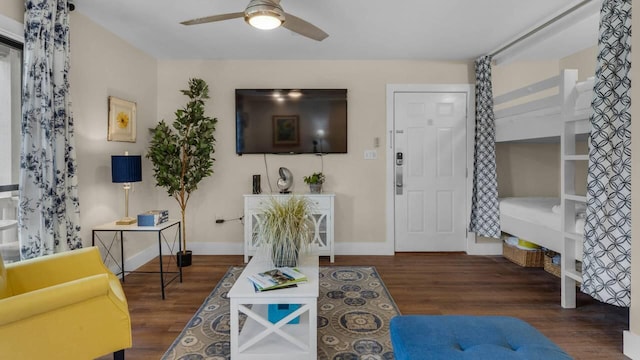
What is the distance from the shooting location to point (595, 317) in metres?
2.52

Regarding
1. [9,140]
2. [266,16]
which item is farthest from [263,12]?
[9,140]

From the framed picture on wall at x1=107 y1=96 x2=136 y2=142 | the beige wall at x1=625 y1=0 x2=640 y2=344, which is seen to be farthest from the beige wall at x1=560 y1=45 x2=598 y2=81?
the framed picture on wall at x1=107 y1=96 x2=136 y2=142

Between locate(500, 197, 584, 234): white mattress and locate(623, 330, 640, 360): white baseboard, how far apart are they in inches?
32.5

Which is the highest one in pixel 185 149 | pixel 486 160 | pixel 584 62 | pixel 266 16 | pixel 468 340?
pixel 584 62

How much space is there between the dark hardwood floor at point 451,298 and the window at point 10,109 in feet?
4.19

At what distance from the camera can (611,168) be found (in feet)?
7.23

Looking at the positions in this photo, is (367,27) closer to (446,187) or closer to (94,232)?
(446,187)

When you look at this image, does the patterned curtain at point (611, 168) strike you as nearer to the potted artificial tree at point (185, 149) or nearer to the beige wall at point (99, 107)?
the potted artificial tree at point (185, 149)

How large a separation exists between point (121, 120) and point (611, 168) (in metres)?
4.03

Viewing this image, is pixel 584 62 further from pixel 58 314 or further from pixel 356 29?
pixel 58 314

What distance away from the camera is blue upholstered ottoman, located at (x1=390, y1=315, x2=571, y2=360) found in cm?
126

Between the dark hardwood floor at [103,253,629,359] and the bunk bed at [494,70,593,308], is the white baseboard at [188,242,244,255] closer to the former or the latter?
the dark hardwood floor at [103,253,629,359]

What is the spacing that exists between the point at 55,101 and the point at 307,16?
202 centimetres

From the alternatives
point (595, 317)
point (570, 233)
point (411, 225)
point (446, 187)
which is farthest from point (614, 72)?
point (411, 225)
